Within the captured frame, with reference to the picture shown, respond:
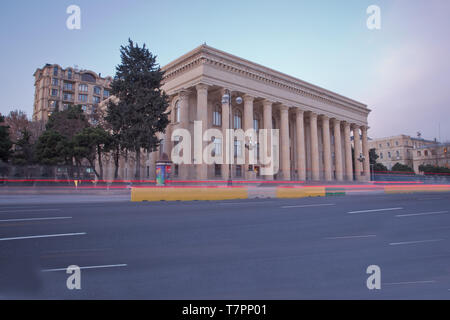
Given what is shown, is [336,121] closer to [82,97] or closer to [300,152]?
[300,152]

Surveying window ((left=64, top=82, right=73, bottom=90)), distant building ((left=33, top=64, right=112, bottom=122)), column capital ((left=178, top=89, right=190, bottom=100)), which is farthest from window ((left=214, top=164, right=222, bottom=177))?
window ((left=64, top=82, right=73, bottom=90))

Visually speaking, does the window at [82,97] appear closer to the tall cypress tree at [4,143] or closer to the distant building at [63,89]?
the distant building at [63,89]

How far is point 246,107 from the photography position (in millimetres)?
34062

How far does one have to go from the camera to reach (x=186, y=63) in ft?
104

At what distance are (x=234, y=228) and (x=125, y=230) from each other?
9.75 ft

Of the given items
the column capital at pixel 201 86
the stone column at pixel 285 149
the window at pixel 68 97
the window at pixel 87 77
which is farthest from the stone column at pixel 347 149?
the window at pixel 68 97

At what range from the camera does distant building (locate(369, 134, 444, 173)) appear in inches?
3223

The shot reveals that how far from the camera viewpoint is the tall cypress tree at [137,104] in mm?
26406

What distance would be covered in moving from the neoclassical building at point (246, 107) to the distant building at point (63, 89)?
40.7 meters

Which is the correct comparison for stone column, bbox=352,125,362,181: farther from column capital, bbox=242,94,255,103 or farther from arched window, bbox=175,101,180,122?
arched window, bbox=175,101,180,122

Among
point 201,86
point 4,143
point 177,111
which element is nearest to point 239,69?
point 201,86
